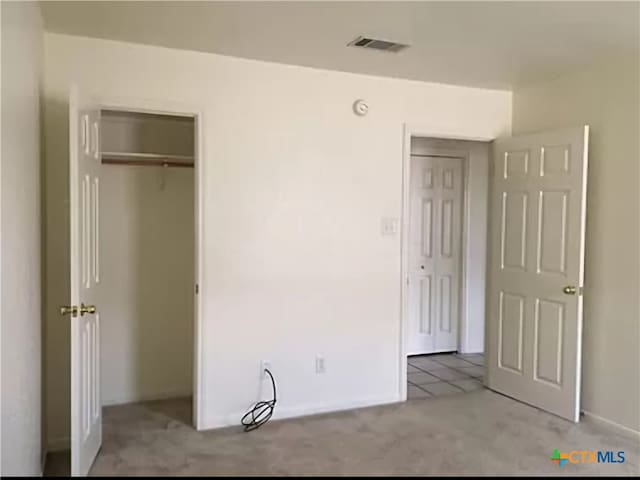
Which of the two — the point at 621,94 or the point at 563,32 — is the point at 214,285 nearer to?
the point at 563,32

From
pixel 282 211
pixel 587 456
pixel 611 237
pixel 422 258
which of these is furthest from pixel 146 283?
pixel 611 237

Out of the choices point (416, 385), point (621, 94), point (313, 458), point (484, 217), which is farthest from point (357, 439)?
point (484, 217)

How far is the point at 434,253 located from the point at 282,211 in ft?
7.80

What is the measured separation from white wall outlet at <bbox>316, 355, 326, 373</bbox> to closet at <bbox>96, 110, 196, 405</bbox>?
1078 millimetres

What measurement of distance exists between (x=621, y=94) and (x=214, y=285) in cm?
282

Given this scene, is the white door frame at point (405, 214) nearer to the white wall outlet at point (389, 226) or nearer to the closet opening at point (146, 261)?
the white wall outlet at point (389, 226)

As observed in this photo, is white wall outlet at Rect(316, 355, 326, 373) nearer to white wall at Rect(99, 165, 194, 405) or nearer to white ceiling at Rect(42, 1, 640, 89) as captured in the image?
white wall at Rect(99, 165, 194, 405)

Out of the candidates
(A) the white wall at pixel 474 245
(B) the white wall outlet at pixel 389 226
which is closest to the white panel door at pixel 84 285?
(B) the white wall outlet at pixel 389 226

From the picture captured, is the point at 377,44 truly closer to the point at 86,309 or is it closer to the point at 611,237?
the point at 611,237

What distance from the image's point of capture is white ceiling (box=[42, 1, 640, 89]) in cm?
266

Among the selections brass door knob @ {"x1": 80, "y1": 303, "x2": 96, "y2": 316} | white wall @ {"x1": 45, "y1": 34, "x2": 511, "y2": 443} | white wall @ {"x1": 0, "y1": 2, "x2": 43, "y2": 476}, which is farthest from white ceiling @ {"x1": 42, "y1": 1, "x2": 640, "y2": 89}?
brass door knob @ {"x1": 80, "y1": 303, "x2": 96, "y2": 316}

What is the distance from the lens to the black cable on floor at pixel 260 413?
357 centimetres

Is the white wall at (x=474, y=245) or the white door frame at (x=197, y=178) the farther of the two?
the white wall at (x=474, y=245)

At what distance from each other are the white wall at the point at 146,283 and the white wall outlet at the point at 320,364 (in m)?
1.07
